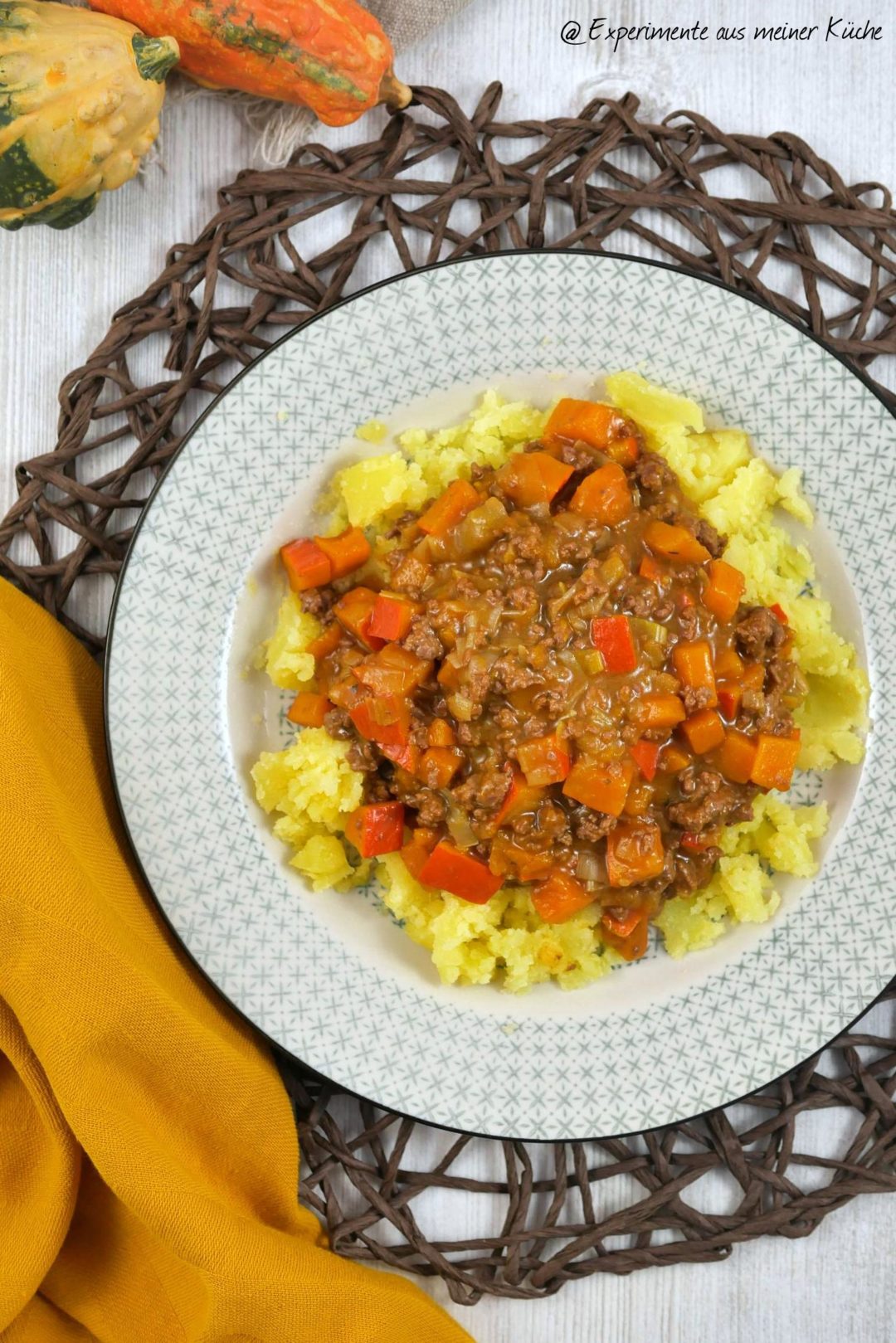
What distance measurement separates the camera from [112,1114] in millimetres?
3541

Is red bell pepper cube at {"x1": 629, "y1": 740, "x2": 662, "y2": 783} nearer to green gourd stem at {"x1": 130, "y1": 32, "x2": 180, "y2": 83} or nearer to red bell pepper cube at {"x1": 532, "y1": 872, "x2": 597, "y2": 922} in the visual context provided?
red bell pepper cube at {"x1": 532, "y1": 872, "x2": 597, "y2": 922}

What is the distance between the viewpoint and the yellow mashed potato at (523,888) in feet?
12.0

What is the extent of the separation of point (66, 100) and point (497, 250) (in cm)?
147

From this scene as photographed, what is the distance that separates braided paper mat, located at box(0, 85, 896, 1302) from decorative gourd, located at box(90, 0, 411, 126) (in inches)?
9.9

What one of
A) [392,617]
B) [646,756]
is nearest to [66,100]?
[392,617]

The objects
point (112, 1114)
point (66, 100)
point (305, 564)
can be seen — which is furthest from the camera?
point (305, 564)

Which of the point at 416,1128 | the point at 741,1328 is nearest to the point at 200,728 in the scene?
the point at 416,1128

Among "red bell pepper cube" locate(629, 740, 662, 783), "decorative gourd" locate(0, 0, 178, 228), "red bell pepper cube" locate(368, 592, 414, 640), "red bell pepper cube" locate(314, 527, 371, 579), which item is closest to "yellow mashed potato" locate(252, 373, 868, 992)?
"red bell pepper cube" locate(314, 527, 371, 579)

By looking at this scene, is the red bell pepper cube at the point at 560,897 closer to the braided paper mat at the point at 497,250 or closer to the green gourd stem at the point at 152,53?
the braided paper mat at the point at 497,250

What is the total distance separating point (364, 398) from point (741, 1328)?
3.75 metres

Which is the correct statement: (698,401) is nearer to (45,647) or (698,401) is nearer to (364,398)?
(364,398)

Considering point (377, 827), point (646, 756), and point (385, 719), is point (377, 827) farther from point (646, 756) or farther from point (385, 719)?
point (646, 756)

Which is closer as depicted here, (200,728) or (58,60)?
(58,60)

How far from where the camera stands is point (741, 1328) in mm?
4035
